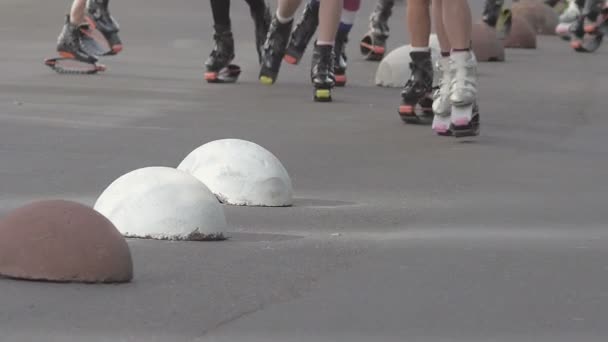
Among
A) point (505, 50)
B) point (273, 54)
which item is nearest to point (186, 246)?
point (273, 54)

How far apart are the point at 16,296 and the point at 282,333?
0.91m

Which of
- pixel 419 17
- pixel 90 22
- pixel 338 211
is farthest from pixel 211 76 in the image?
pixel 338 211

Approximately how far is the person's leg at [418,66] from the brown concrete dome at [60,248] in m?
5.30

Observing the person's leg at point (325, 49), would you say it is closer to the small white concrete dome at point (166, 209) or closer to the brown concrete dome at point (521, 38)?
the small white concrete dome at point (166, 209)

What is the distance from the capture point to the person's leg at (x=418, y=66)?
35.8 feet

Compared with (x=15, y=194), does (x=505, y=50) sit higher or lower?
lower

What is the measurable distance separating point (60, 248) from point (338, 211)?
2.26 meters

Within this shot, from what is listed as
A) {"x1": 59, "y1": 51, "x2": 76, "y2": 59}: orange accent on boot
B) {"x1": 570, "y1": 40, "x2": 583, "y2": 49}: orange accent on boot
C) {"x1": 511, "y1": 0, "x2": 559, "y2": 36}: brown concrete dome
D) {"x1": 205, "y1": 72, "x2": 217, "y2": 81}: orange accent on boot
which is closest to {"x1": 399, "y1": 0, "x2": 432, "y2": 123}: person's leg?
{"x1": 205, "y1": 72, "x2": 217, "y2": 81}: orange accent on boot

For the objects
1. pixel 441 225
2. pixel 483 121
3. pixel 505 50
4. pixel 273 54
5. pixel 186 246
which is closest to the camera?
pixel 186 246

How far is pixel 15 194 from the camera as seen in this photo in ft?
25.9

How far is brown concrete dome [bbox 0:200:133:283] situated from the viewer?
573cm

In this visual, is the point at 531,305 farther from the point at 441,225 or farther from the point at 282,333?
the point at 441,225

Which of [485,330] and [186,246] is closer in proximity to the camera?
[485,330]

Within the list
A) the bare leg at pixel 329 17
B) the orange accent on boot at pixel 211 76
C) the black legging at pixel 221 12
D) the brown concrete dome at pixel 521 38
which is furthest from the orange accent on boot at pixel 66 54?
the brown concrete dome at pixel 521 38
